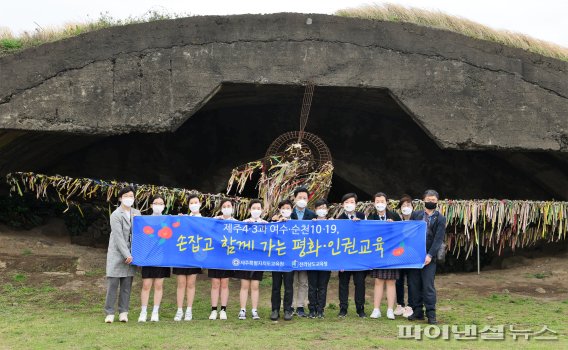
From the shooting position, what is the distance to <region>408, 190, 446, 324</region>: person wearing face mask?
7410 millimetres

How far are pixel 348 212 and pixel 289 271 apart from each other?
3.15ft

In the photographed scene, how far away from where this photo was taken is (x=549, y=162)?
1177cm

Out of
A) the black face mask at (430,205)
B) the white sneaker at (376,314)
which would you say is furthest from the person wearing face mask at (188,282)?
the black face mask at (430,205)

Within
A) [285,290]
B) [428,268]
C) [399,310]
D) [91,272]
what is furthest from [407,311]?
[91,272]

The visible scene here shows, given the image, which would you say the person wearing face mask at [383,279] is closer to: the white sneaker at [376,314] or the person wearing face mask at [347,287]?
the white sneaker at [376,314]

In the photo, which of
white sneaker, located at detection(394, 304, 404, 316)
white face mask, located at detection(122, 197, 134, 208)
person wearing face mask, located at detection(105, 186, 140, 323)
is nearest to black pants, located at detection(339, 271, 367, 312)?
white sneaker, located at detection(394, 304, 404, 316)

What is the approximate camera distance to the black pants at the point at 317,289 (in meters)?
7.60

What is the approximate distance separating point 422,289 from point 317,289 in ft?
3.74

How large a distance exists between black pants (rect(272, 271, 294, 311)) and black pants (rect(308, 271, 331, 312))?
0.75 feet

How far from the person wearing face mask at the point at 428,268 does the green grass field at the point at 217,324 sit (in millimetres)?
272

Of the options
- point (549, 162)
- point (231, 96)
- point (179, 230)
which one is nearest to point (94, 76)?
point (231, 96)

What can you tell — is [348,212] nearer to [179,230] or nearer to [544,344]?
[179,230]

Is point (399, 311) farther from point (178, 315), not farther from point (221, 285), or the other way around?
point (178, 315)

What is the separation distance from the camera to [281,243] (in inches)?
307
